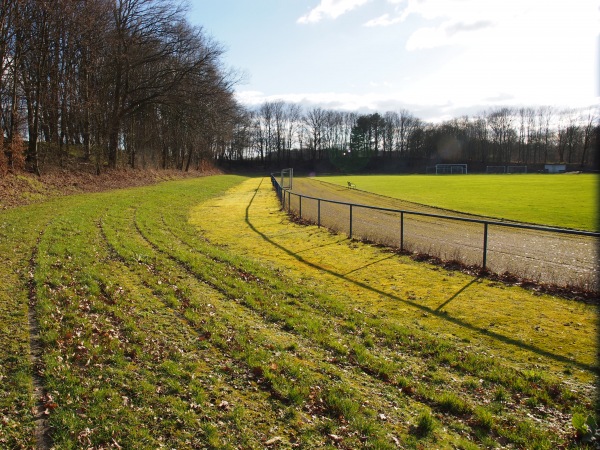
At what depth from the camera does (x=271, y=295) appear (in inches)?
338

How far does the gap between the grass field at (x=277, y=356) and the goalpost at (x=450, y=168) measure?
104294mm

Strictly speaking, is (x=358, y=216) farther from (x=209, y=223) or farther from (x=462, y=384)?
(x=462, y=384)

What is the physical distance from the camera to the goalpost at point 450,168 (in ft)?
352

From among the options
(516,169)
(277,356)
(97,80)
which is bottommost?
(277,356)

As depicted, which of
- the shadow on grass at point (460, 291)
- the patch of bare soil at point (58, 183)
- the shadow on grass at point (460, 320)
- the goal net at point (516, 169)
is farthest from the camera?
the goal net at point (516, 169)

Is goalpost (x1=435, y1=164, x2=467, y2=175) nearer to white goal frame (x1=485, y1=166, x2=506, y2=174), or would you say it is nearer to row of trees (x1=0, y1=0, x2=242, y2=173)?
white goal frame (x1=485, y1=166, x2=506, y2=174)

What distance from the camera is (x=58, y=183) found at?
84.5ft

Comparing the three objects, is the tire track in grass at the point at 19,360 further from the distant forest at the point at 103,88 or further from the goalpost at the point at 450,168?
the goalpost at the point at 450,168

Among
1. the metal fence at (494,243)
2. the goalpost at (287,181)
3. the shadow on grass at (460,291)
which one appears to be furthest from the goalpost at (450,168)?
the shadow on grass at (460,291)

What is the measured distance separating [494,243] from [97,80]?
118 ft

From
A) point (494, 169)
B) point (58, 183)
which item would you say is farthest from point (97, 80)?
point (494, 169)

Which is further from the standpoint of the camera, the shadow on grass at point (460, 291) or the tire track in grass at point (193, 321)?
the shadow on grass at point (460, 291)

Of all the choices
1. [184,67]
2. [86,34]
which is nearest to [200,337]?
[86,34]

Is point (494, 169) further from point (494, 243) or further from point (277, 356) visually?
point (277, 356)
